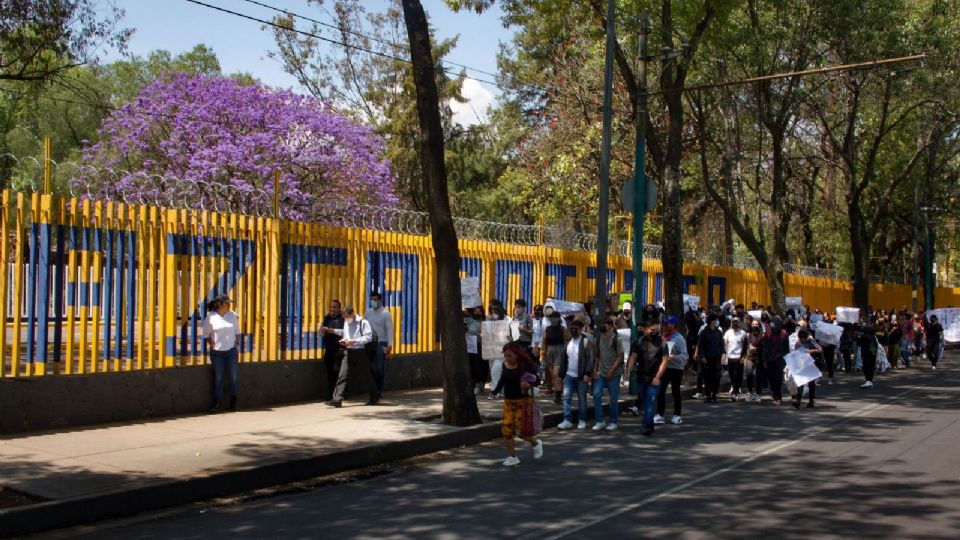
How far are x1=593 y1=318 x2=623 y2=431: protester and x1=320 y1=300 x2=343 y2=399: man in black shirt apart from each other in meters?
4.11

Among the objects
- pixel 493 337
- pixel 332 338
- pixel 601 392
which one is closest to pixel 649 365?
pixel 601 392

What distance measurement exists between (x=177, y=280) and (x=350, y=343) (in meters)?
2.87

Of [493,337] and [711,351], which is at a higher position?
[493,337]

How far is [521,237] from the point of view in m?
20.6

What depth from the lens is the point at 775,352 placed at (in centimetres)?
1723

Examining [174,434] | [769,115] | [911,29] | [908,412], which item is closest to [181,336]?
[174,434]

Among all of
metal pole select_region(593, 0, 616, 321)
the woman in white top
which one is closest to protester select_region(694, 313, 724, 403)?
metal pole select_region(593, 0, 616, 321)

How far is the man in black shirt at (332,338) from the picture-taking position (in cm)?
1496

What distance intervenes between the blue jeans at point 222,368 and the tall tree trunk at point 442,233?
9.87 feet

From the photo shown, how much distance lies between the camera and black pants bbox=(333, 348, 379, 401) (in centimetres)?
1454

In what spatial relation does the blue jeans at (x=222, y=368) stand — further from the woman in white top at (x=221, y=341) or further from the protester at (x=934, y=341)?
the protester at (x=934, y=341)

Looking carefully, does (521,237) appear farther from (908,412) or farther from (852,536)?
(852,536)

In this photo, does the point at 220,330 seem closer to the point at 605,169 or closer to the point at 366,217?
the point at 366,217

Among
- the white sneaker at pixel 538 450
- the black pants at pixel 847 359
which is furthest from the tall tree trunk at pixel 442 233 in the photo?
the black pants at pixel 847 359
